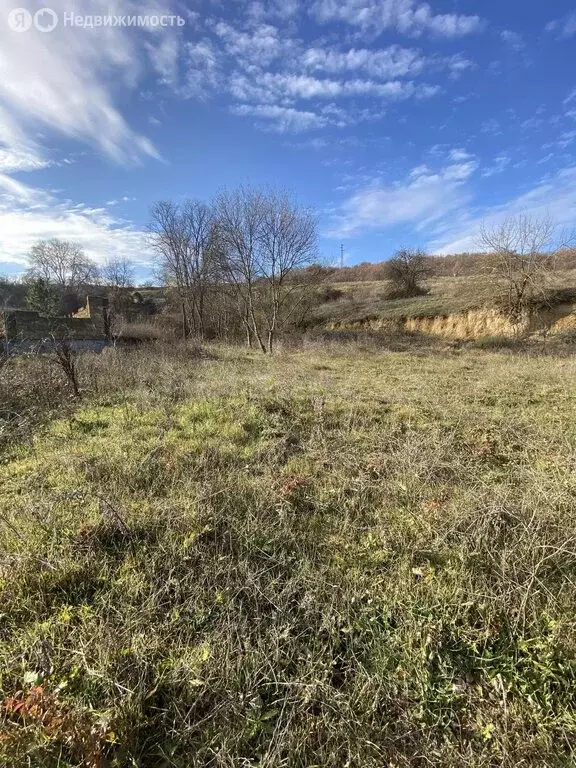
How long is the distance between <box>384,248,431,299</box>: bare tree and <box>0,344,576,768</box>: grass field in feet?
94.0

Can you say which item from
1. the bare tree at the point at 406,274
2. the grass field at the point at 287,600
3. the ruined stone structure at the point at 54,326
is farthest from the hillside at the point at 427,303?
the grass field at the point at 287,600

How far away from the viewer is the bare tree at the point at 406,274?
31875 millimetres

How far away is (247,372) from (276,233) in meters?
10.4

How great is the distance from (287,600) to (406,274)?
3295 cm

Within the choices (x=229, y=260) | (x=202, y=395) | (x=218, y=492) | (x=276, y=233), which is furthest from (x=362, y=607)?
(x=229, y=260)

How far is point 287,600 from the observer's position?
2611mm

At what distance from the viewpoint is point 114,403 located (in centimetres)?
730

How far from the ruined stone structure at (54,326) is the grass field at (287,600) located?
665 centimetres

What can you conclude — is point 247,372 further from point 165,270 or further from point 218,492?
point 165,270

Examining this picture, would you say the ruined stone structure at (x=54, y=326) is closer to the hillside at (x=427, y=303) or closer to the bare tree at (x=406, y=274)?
the hillside at (x=427, y=303)

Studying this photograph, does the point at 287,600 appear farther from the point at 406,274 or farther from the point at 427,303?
the point at 406,274

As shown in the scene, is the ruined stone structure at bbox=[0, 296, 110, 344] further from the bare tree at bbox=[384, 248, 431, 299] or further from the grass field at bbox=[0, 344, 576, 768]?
the bare tree at bbox=[384, 248, 431, 299]

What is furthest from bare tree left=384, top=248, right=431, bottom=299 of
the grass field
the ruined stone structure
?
the grass field

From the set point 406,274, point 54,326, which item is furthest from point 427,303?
point 54,326
